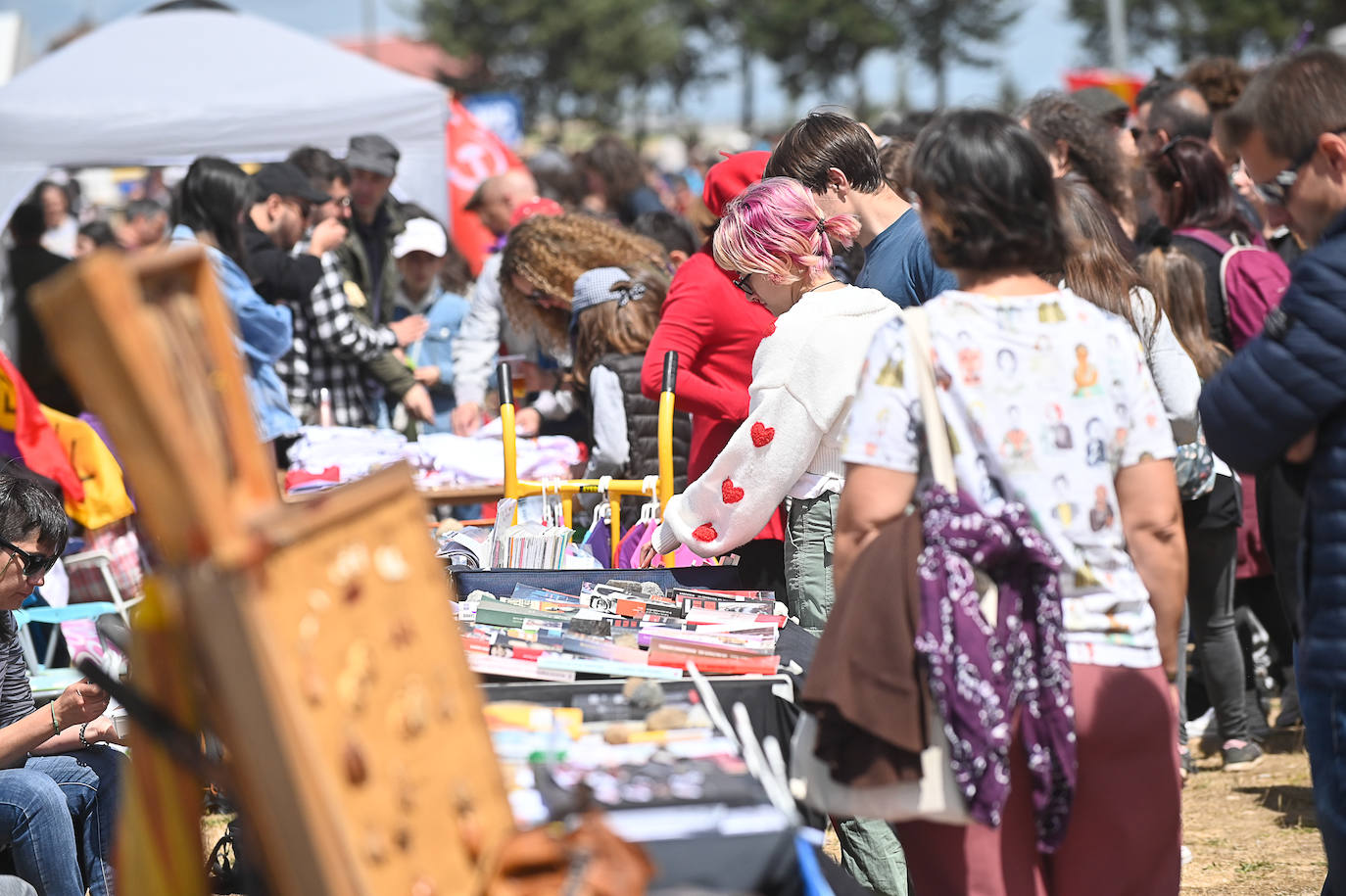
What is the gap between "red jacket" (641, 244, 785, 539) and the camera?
4297 mm

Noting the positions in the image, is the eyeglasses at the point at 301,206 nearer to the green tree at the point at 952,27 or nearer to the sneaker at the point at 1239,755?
the sneaker at the point at 1239,755

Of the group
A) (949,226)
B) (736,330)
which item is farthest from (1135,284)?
(949,226)

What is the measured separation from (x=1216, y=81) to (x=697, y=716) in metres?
6.58

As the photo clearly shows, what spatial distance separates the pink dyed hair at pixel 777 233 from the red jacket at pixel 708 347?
0.78 metres

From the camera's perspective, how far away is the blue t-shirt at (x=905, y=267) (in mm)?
3611

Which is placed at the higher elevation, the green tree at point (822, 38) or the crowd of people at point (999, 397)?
the green tree at point (822, 38)

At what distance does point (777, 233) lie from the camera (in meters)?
3.44

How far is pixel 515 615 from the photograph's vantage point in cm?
295

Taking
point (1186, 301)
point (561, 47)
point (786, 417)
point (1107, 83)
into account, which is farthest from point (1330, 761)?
point (561, 47)

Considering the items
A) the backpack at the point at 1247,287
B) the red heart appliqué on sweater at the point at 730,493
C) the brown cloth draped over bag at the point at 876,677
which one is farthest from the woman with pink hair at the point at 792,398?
the backpack at the point at 1247,287

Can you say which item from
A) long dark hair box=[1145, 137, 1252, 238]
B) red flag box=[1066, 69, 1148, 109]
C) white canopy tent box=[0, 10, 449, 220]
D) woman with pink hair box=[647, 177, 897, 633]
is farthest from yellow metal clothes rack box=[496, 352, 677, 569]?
red flag box=[1066, 69, 1148, 109]

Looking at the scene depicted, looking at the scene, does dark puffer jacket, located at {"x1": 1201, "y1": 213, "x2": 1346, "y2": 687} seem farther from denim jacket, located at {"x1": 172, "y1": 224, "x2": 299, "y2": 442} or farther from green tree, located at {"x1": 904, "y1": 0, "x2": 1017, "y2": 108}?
green tree, located at {"x1": 904, "y1": 0, "x2": 1017, "y2": 108}

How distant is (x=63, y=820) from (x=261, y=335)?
2.79 m

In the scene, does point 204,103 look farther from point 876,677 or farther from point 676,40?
point 676,40
